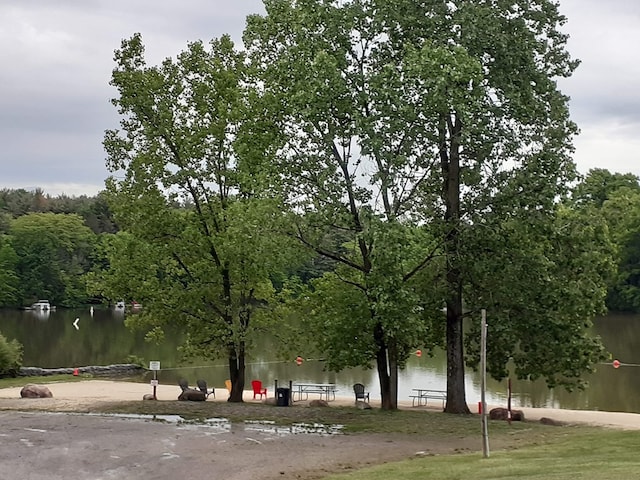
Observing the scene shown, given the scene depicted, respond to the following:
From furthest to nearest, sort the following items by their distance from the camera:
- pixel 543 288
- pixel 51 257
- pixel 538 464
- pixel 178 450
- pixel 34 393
Answer: pixel 51 257
pixel 34 393
pixel 543 288
pixel 178 450
pixel 538 464

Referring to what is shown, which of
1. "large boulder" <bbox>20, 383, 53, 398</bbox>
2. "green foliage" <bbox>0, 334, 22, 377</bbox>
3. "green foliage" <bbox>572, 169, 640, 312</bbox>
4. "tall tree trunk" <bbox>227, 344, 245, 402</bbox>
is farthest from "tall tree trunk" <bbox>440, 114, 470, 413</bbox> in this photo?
"green foliage" <bbox>572, 169, 640, 312</bbox>

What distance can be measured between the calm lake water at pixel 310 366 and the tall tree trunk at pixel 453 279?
662 cm

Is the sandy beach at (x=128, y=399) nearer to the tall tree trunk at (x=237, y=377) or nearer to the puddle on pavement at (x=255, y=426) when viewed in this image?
the tall tree trunk at (x=237, y=377)

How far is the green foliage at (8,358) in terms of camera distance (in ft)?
112

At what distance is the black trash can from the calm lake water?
Answer: 1772 millimetres

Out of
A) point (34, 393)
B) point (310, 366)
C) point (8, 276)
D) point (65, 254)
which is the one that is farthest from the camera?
point (65, 254)

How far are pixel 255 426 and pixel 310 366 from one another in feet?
76.6

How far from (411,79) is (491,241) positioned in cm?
454

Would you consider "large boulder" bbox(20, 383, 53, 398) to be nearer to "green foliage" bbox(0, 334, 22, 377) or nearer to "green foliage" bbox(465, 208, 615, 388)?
"green foliage" bbox(0, 334, 22, 377)

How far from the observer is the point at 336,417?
2022 centimetres

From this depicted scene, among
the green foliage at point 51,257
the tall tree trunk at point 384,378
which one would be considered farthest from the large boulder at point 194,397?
the green foliage at point 51,257

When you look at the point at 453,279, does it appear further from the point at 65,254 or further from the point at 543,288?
the point at 65,254

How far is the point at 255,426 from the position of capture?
18.6 meters

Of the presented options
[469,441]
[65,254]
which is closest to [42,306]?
[65,254]
